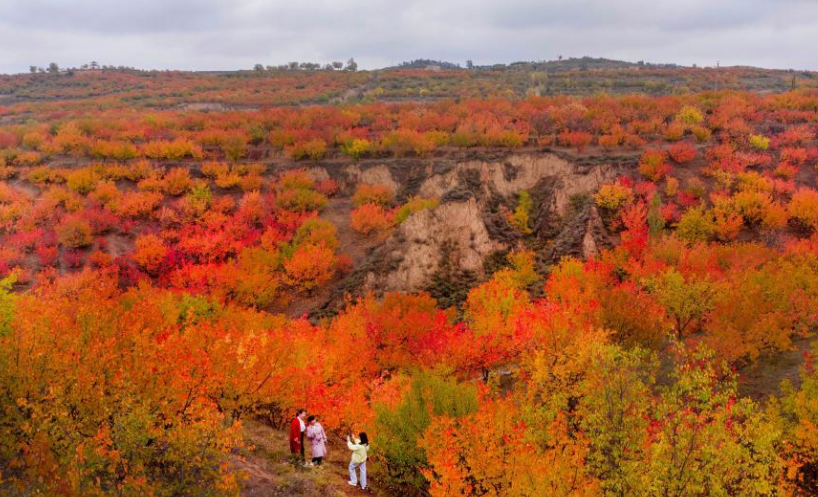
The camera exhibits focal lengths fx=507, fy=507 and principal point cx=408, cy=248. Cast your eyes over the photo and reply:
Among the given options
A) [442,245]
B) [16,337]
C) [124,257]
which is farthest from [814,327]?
[124,257]

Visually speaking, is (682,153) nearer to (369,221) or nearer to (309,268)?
(369,221)

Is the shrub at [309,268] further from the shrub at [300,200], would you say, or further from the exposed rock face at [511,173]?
the exposed rock face at [511,173]

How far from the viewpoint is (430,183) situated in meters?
54.0

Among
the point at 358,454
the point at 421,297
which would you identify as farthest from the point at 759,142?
the point at 358,454

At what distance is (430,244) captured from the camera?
44031 mm

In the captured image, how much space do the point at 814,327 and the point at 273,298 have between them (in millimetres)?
36500

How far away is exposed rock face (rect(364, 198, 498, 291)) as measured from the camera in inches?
1674

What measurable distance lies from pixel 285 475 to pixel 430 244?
96.2 feet

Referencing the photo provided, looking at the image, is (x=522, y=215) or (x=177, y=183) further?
(x=177, y=183)

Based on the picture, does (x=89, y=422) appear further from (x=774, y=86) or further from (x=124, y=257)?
(x=774, y=86)

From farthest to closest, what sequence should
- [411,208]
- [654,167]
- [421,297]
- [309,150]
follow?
[309,150] < [654,167] < [411,208] < [421,297]

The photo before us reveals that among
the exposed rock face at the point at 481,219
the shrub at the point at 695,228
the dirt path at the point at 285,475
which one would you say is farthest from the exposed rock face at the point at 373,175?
the dirt path at the point at 285,475

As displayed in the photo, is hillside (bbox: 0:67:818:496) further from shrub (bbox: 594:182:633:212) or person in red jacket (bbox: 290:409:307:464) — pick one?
person in red jacket (bbox: 290:409:307:464)

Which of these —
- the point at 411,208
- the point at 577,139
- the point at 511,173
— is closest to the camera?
the point at 411,208
